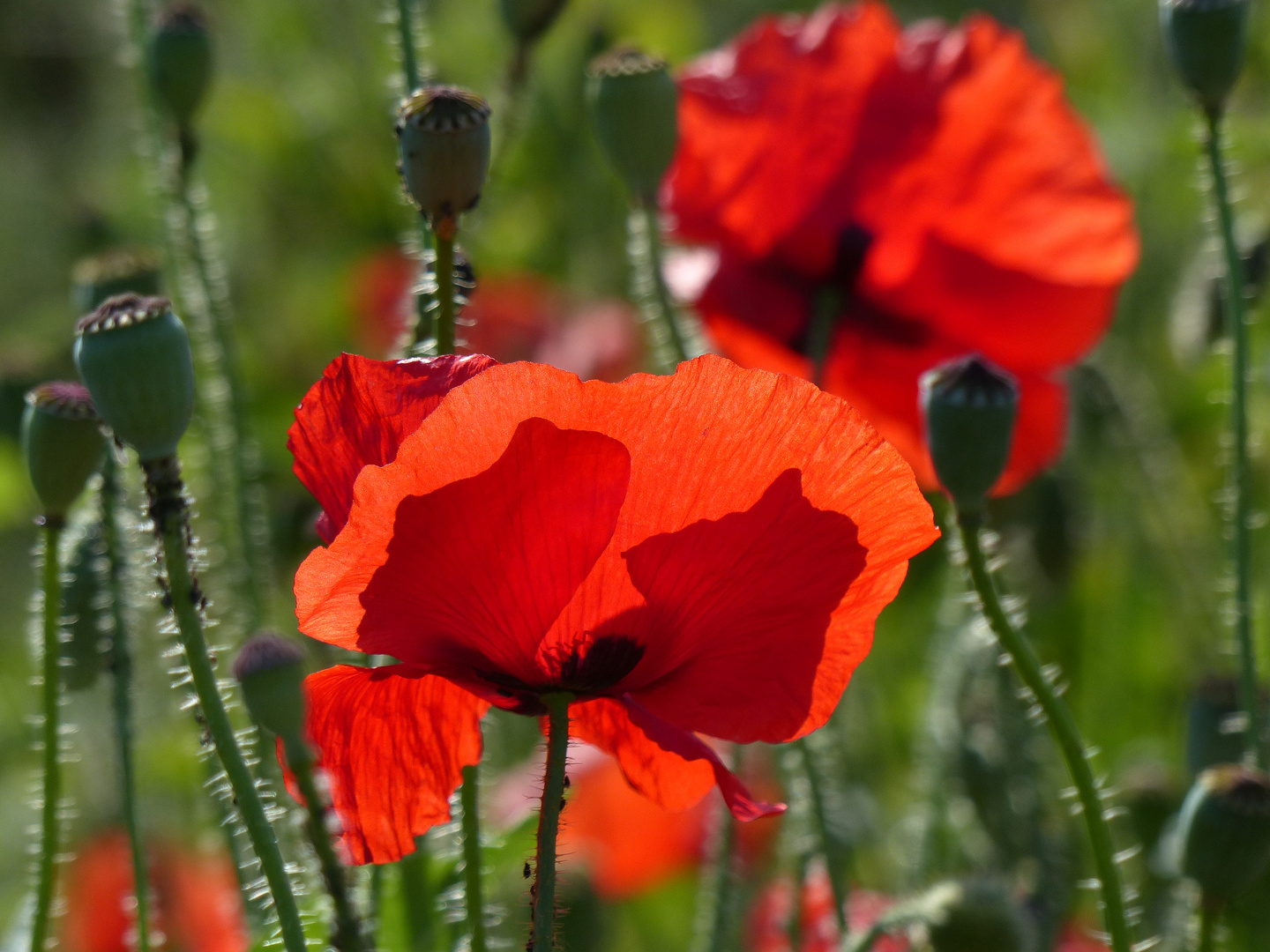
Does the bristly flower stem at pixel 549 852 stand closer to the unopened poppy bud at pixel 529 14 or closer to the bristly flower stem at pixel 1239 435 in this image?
the bristly flower stem at pixel 1239 435

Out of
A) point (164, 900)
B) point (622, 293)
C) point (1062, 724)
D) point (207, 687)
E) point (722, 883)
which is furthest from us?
point (622, 293)

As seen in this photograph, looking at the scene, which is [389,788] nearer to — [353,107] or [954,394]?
[954,394]

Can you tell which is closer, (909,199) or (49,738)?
(49,738)

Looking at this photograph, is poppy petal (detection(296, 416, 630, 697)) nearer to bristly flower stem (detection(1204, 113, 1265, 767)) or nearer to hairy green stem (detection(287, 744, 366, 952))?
hairy green stem (detection(287, 744, 366, 952))

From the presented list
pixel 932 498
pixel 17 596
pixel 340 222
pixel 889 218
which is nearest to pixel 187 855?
pixel 932 498

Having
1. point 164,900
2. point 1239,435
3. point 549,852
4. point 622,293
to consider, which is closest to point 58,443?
point 549,852

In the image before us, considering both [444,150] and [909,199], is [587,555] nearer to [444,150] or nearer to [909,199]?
[444,150]
